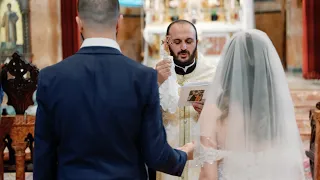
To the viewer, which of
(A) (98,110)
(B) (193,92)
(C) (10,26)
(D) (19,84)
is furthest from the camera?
(C) (10,26)

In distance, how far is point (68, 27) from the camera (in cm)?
957

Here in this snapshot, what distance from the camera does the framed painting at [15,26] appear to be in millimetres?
9500

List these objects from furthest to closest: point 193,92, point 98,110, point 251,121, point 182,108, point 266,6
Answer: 1. point 266,6
2. point 182,108
3. point 193,92
4. point 251,121
5. point 98,110

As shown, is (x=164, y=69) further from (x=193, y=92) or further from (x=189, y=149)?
(x=189, y=149)

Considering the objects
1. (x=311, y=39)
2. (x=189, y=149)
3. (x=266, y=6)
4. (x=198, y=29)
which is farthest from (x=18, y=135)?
(x=266, y=6)

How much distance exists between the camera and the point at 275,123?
7.94 feet

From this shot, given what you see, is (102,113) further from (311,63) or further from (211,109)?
(311,63)

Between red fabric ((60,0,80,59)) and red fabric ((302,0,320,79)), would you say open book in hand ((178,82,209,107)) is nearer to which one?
red fabric ((60,0,80,59))

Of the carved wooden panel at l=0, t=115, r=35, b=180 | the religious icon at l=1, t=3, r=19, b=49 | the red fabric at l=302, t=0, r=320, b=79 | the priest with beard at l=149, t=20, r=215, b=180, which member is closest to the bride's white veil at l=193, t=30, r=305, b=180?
the priest with beard at l=149, t=20, r=215, b=180

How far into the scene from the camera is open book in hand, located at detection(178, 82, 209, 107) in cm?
308

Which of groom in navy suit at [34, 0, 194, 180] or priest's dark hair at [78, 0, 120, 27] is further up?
priest's dark hair at [78, 0, 120, 27]

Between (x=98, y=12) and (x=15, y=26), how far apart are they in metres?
7.96

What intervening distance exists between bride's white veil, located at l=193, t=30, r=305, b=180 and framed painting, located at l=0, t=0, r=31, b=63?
750 cm

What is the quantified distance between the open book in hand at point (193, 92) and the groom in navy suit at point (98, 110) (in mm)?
1070
